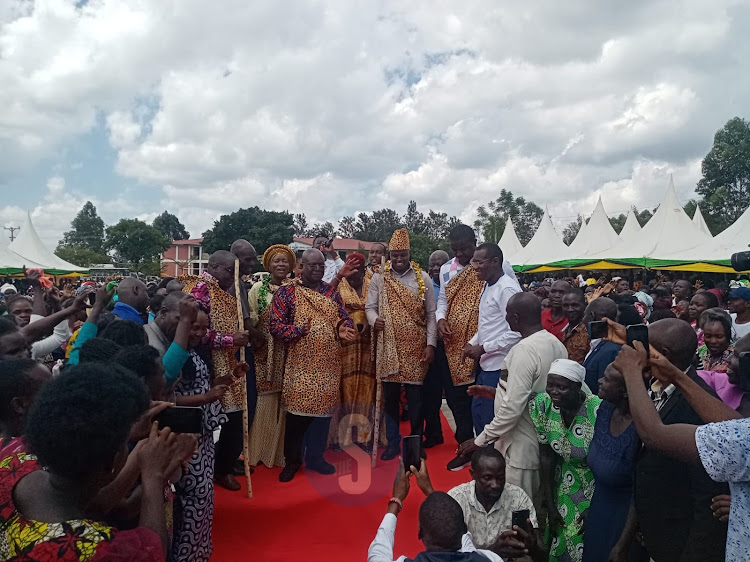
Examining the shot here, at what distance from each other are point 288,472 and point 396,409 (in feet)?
4.40

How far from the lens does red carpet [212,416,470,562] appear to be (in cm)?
356

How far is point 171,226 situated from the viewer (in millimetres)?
96438

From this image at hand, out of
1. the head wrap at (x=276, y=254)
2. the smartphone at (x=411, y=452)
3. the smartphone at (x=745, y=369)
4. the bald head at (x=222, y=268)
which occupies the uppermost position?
the head wrap at (x=276, y=254)

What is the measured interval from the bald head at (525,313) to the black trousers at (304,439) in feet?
6.75

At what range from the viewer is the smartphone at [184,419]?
1940 millimetres

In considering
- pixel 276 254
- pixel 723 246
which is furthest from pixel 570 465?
pixel 723 246

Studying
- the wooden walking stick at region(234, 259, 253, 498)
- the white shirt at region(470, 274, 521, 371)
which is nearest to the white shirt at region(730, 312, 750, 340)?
the white shirt at region(470, 274, 521, 371)

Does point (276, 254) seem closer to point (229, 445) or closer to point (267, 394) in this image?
point (267, 394)

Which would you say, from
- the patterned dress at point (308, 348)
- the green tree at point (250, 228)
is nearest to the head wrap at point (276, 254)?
the patterned dress at point (308, 348)

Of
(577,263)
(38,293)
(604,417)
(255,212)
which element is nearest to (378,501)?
(604,417)

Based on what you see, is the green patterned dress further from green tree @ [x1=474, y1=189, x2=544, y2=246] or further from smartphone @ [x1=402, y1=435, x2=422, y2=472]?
green tree @ [x1=474, y1=189, x2=544, y2=246]

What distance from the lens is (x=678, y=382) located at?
1955mm

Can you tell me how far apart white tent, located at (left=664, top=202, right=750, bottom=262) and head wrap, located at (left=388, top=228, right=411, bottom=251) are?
1225 cm

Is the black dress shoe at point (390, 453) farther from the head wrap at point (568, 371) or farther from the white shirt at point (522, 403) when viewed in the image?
the head wrap at point (568, 371)
